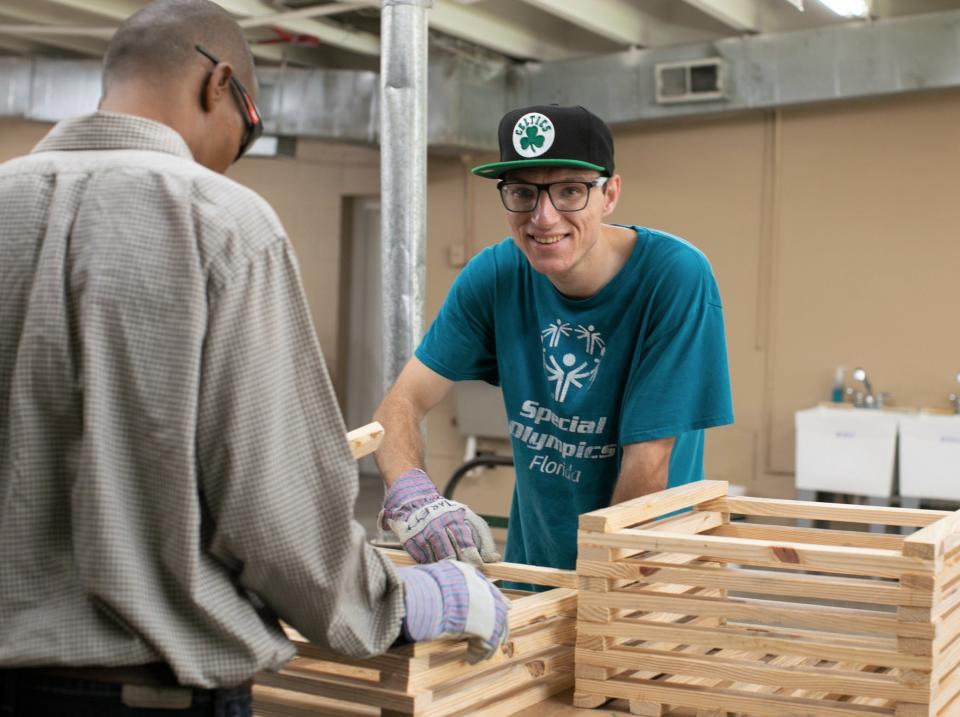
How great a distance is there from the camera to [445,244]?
7652 mm

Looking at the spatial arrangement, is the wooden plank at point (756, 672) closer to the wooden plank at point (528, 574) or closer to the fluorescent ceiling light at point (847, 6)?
the wooden plank at point (528, 574)

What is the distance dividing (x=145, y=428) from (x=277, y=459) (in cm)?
14

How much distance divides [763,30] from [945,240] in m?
1.44

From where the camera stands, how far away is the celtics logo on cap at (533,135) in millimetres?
2148

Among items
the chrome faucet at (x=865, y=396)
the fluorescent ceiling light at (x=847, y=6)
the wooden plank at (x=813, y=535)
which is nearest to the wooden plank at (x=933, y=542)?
the wooden plank at (x=813, y=535)

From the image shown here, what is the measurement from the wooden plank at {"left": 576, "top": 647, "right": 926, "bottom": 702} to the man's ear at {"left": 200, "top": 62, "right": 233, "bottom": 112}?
978 mm

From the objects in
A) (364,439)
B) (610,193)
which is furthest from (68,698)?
(610,193)

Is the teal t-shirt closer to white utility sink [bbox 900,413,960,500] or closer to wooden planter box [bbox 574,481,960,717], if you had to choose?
wooden planter box [bbox 574,481,960,717]

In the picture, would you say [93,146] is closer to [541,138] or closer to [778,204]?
[541,138]

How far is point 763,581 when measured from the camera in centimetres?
164

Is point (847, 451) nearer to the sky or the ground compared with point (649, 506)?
nearer to the ground

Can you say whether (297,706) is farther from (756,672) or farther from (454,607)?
(756,672)

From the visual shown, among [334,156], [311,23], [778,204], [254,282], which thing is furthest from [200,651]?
[334,156]

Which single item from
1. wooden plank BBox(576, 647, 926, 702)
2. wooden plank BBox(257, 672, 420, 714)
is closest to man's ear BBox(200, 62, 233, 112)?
wooden plank BBox(257, 672, 420, 714)
